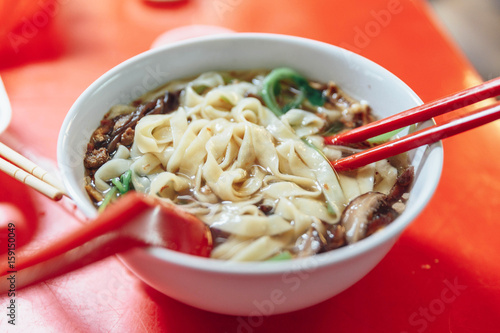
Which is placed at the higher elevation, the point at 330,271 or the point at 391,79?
the point at 391,79

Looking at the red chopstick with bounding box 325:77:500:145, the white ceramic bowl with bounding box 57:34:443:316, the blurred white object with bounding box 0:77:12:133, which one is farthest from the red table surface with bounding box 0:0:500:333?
the red chopstick with bounding box 325:77:500:145

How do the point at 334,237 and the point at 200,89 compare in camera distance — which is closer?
the point at 334,237

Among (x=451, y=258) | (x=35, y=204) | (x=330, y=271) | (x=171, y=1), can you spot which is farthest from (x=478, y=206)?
(x=171, y=1)

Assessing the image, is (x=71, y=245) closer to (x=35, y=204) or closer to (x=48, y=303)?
(x=48, y=303)

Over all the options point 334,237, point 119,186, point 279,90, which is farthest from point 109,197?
point 279,90

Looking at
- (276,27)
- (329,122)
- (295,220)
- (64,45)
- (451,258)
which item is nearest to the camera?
(295,220)

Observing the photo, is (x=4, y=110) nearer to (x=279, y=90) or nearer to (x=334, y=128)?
(x=279, y=90)

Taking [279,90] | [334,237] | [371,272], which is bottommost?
[371,272]
